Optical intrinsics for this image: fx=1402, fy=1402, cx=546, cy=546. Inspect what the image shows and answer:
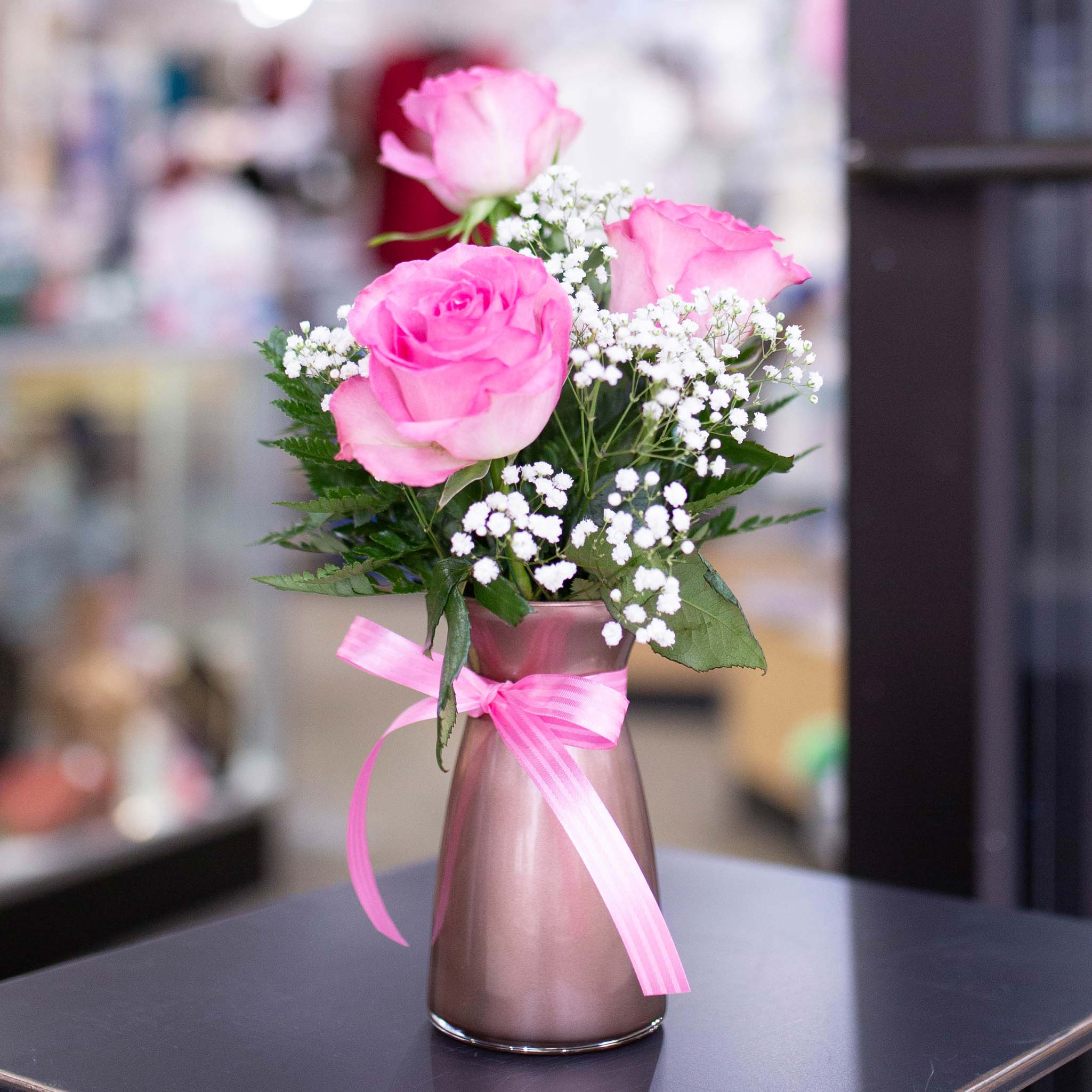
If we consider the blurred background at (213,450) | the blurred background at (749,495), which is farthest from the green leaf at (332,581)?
the blurred background at (213,450)

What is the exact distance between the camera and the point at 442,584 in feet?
2.05

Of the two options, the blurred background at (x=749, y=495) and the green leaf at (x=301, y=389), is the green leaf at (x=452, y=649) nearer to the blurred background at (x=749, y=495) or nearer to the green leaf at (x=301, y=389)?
the green leaf at (x=301, y=389)

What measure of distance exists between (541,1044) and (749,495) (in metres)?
3.77

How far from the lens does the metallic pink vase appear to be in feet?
2.15

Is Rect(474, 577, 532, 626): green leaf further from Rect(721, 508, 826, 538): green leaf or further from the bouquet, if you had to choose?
Rect(721, 508, 826, 538): green leaf

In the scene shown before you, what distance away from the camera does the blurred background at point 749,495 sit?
1206 mm

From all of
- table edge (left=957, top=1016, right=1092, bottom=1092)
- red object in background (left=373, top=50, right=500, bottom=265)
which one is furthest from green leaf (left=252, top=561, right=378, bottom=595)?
red object in background (left=373, top=50, right=500, bottom=265)

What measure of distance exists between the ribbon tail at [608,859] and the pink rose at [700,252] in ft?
0.72

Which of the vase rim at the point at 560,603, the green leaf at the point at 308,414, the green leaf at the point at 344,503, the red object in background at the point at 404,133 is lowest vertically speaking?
the vase rim at the point at 560,603

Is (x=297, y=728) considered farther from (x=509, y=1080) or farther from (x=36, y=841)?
(x=509, y=1080)

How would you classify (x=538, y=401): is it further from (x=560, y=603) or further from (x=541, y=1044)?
(x=541, y=1044)

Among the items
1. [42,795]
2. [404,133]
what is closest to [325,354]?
[42,795]

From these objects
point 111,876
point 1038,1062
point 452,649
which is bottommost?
point 111,876

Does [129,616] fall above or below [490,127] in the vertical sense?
below
